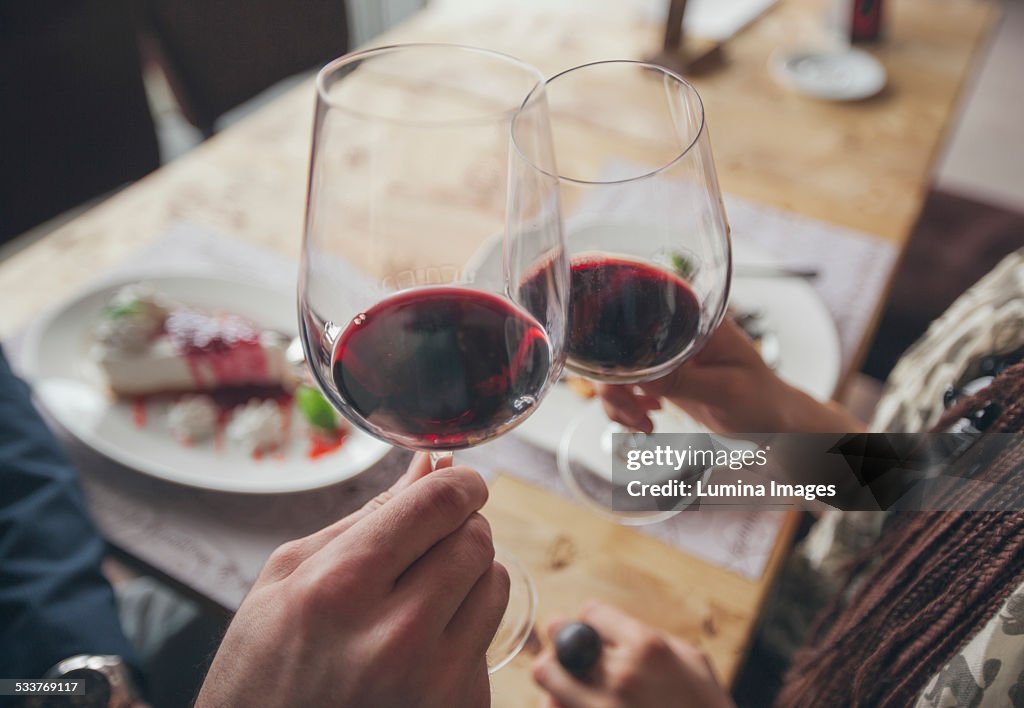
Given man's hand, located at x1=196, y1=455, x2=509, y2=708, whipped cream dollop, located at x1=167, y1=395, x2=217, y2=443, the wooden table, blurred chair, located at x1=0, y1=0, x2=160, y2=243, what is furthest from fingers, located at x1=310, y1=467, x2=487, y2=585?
blurred chair, located at x1=0, y1=0, x2=160, y2=243

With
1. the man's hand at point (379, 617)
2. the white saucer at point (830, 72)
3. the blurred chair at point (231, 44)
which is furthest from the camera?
the blurred chair at point (231, 44)

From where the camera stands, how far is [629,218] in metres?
0.39

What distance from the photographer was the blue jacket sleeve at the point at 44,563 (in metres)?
0.49

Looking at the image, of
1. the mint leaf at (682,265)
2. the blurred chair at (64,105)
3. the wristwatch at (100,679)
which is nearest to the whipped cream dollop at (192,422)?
the wristwatch at (100,679)

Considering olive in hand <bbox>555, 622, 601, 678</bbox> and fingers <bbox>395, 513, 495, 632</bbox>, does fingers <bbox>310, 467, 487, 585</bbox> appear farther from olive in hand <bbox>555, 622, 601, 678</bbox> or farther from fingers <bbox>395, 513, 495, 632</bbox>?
olive in hand <bbox>555, 622, 601, 678</bbox>

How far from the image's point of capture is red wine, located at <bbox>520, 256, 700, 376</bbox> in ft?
1.27

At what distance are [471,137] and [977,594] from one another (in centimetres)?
32

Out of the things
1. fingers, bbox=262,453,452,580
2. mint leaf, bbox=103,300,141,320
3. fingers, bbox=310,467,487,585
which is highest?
fingers, bbox=310,467,487,585

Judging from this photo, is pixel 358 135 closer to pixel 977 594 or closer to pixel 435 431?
pixel 435 431

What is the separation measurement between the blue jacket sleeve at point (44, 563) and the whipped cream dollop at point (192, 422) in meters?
0.08

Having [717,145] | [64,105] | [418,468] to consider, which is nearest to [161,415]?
[418,468]

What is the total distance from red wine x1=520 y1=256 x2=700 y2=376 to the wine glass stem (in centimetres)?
8

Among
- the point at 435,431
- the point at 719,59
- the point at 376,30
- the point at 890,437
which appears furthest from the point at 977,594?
the point at 376,30

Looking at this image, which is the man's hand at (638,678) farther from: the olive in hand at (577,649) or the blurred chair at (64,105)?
the blurred chair at (64,105)
